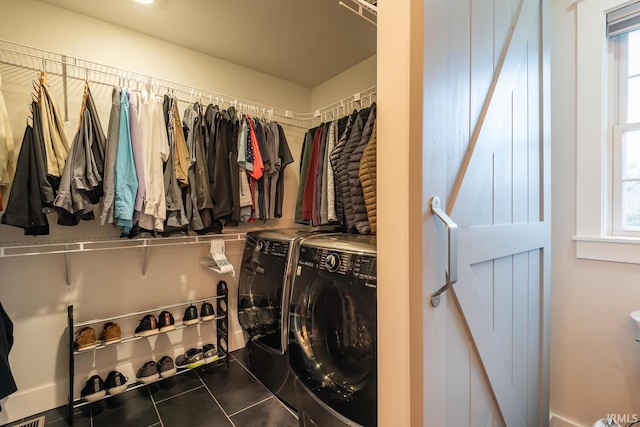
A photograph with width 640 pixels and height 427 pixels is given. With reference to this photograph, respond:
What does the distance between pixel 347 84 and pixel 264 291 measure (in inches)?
76.9

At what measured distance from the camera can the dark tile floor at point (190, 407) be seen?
1.45 m

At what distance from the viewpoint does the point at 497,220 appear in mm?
940

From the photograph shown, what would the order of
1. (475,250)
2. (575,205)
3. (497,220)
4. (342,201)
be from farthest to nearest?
(342,201) → (575,205) → (497,220) → (475,250)

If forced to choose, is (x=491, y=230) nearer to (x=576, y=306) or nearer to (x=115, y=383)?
(x=576, y=306)

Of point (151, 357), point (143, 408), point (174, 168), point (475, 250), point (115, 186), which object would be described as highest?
point (174, 168)

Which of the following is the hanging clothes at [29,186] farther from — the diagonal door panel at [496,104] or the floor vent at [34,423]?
the diagonal door panel at [496,104]

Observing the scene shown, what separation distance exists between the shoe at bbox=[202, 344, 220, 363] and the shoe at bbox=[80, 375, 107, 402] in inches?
22.0

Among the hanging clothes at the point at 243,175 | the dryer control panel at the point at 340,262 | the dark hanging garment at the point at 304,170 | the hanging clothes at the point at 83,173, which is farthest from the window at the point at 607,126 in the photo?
the hanging clothes at the point at 83,173

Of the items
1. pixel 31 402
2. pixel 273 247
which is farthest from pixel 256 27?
pixel 31 402

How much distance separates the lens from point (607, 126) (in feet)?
4.14

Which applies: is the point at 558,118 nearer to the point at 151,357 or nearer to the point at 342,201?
the point at 342,201

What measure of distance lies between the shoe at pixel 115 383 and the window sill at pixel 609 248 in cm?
261

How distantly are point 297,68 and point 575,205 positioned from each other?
2.23m

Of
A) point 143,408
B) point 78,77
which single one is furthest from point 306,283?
point 78,77
